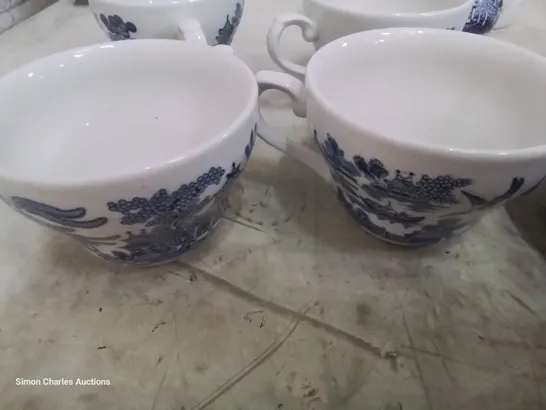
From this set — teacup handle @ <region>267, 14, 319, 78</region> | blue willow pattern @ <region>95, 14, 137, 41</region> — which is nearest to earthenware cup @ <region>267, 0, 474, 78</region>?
teacup handle @ <region>267, 14, 319, 78</region>

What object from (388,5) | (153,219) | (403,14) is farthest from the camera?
(388,5)

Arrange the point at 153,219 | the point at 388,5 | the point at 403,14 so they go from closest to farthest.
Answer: the point at 153,219 < the point at 403,14 < the point at 388,5

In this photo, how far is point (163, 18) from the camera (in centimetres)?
40

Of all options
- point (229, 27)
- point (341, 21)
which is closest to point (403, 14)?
point (341, 21)

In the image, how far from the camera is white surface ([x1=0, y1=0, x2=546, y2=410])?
0.26 m

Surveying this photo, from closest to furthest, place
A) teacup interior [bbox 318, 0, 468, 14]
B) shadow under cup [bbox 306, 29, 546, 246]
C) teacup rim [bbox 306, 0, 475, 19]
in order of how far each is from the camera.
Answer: shadow under cup [bbox 306, 29, 546, 246], teacup rim [bbox 306, 0, 475, 19], teacup interior [bbox 318, 0, 468, 14]

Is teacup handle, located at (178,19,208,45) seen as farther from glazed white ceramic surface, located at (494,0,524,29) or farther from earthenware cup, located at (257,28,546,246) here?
glazed white ceramic surface, located at (494,0,524,29)

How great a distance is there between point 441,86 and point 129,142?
221 mm

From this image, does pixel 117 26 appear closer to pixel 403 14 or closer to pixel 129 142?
pixel 129 142

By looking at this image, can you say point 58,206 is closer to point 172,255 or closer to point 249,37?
point 172,255

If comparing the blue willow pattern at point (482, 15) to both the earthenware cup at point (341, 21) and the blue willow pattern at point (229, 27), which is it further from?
the blue willow pattern at point (229, 27)

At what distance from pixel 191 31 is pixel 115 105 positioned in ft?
0.25

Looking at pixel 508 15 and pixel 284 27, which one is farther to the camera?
pixel 508 15

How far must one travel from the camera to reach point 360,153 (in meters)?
0.26
